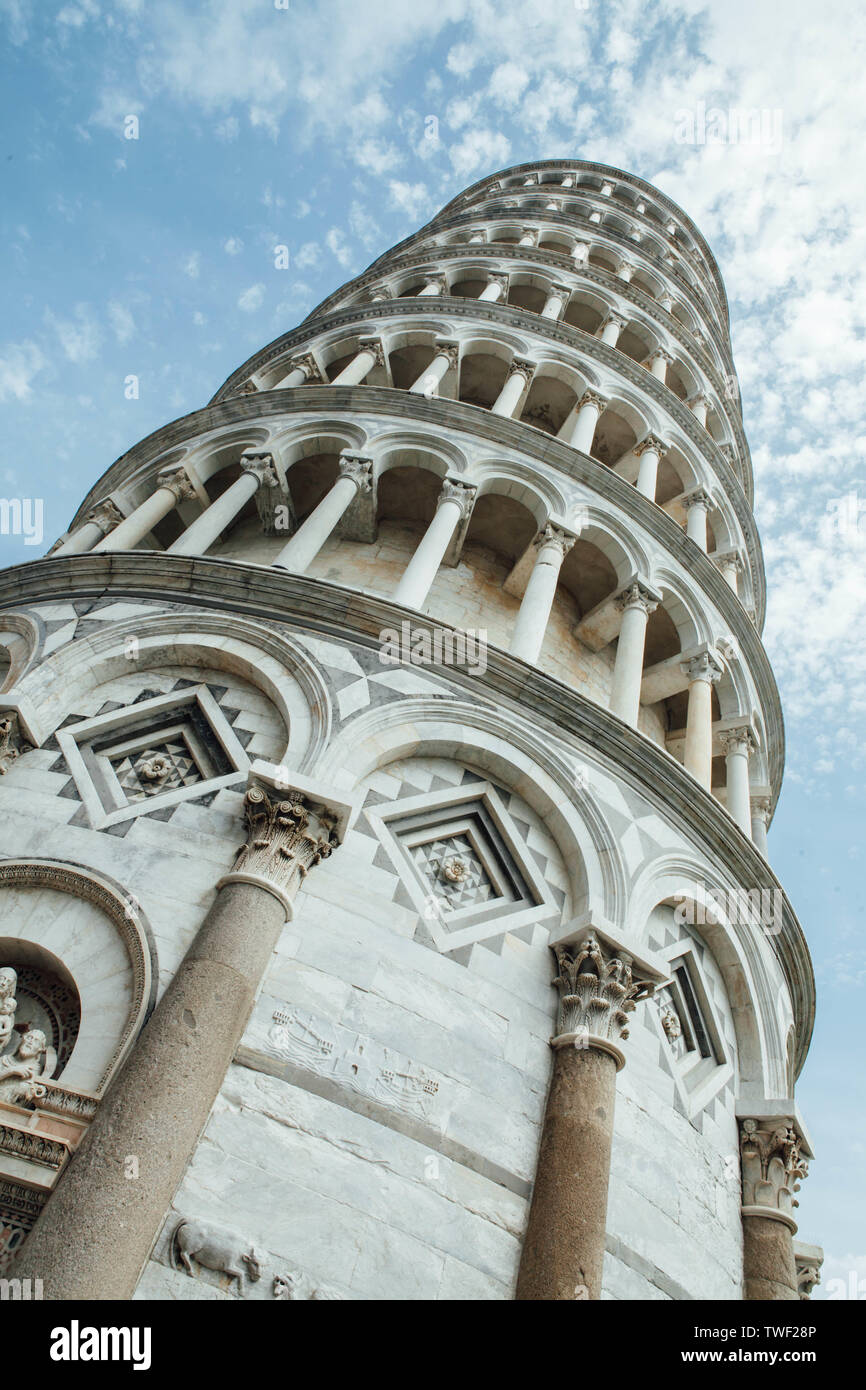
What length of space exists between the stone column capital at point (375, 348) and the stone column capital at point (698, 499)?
5.37m

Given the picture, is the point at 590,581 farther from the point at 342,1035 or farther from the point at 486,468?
the point at 342,1035

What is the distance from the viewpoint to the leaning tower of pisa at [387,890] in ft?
16.6

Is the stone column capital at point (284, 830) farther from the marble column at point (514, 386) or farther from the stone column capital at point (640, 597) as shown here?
the marble column at point (514, 386)

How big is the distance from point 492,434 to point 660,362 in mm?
7587

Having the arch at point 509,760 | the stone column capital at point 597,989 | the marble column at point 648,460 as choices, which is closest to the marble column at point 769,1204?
the stone column capital at point 597,989

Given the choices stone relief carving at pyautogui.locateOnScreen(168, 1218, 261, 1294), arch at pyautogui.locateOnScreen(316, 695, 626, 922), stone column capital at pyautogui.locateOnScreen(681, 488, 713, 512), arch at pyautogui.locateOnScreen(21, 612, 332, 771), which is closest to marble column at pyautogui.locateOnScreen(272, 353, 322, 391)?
stone column capital at pyautogui.locateOnScreen(681, 488, 713, 512)

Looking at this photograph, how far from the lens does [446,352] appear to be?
14.5 meters

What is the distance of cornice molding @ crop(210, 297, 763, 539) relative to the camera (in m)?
15.6

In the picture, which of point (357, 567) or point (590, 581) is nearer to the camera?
point (357, 567)

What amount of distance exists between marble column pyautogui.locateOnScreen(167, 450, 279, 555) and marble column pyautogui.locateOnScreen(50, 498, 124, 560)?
1230mm

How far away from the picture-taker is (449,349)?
14.5 m

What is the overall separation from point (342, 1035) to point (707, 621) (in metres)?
8.00

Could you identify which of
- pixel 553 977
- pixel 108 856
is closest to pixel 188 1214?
pixel 108 856
